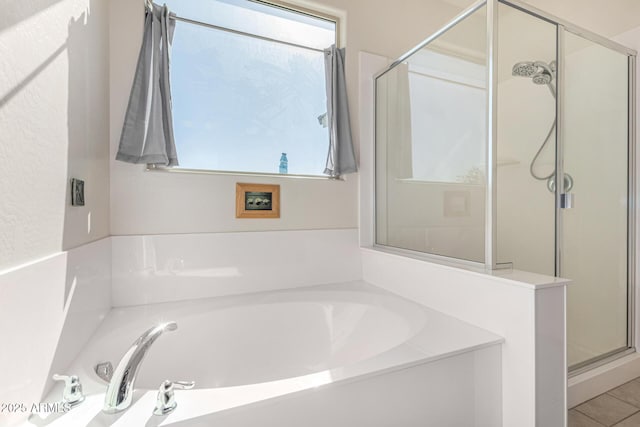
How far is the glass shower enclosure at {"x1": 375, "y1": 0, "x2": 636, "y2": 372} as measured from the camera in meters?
1.49

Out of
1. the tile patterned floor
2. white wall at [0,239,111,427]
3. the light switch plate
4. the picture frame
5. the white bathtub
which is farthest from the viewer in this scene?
the picture frame

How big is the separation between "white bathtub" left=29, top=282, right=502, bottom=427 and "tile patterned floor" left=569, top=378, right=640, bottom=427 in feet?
2.10

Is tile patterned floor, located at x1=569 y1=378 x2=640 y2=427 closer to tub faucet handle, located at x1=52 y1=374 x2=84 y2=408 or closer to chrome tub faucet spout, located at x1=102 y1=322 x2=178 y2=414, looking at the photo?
chrome tub faucet spout, located at x1=102 y1=322 x2=178 y2=414

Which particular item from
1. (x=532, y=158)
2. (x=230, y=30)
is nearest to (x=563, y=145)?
(x=532, y=158)

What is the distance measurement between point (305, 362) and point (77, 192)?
121 cm

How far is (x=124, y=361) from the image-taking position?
729 mm

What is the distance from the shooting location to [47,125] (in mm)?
868

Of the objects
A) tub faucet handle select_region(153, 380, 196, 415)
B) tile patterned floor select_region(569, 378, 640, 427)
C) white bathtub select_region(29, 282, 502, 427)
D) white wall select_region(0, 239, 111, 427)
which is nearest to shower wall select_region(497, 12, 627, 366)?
tile patterned floor select_region(569, 378, 640, 427)

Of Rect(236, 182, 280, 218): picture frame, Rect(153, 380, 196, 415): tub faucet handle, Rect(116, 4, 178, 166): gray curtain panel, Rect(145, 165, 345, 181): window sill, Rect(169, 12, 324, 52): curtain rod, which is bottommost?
Rect(153, 380, 196, 415): tub faucet handle

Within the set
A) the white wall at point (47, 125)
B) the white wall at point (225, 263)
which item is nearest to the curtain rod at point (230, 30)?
the white wall at point (47, 125)

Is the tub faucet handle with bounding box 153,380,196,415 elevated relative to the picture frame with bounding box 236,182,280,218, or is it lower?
lower

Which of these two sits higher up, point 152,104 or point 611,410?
point 152,104

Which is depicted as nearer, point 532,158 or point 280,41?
point 532,158

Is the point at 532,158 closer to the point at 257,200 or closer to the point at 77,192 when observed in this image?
the point at 257,200
